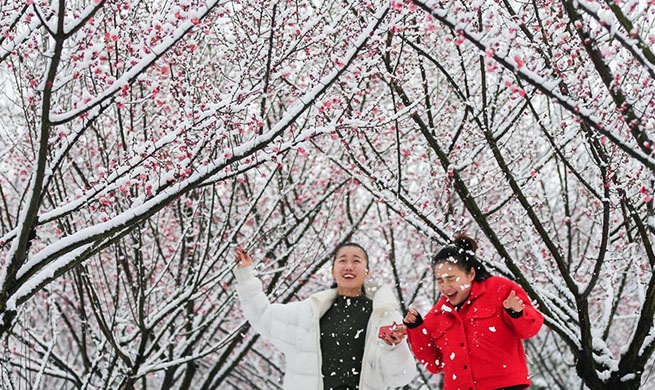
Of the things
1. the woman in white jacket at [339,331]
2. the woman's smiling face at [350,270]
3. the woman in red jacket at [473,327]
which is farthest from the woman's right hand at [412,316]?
the woman's smiling face at [350,270]

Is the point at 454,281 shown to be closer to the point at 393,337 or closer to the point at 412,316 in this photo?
the point at 412,316

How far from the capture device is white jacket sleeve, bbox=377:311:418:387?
362 centimetres

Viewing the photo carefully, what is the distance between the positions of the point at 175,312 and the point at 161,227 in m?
2.60

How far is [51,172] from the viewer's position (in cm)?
345

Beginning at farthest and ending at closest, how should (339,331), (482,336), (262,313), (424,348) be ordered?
(262,313) → (339,331) → (424,348) → (482,336)

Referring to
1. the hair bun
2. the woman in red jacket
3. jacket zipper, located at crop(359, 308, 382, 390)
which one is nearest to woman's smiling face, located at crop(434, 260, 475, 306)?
the woman in red jacket

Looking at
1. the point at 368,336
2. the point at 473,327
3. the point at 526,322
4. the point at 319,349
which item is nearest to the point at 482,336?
the point at 473,327

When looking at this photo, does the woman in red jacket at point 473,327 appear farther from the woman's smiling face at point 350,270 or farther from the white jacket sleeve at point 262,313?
the white jacket sleeve at point 262,313

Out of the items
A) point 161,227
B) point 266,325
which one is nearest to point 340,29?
point 266,325

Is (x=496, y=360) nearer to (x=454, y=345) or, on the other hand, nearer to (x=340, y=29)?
(x=454, y=345)

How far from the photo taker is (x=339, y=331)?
3.81m

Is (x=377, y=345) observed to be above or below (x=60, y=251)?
below

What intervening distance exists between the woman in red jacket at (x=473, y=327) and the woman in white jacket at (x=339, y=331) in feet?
0.59

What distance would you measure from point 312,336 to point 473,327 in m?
0.97
